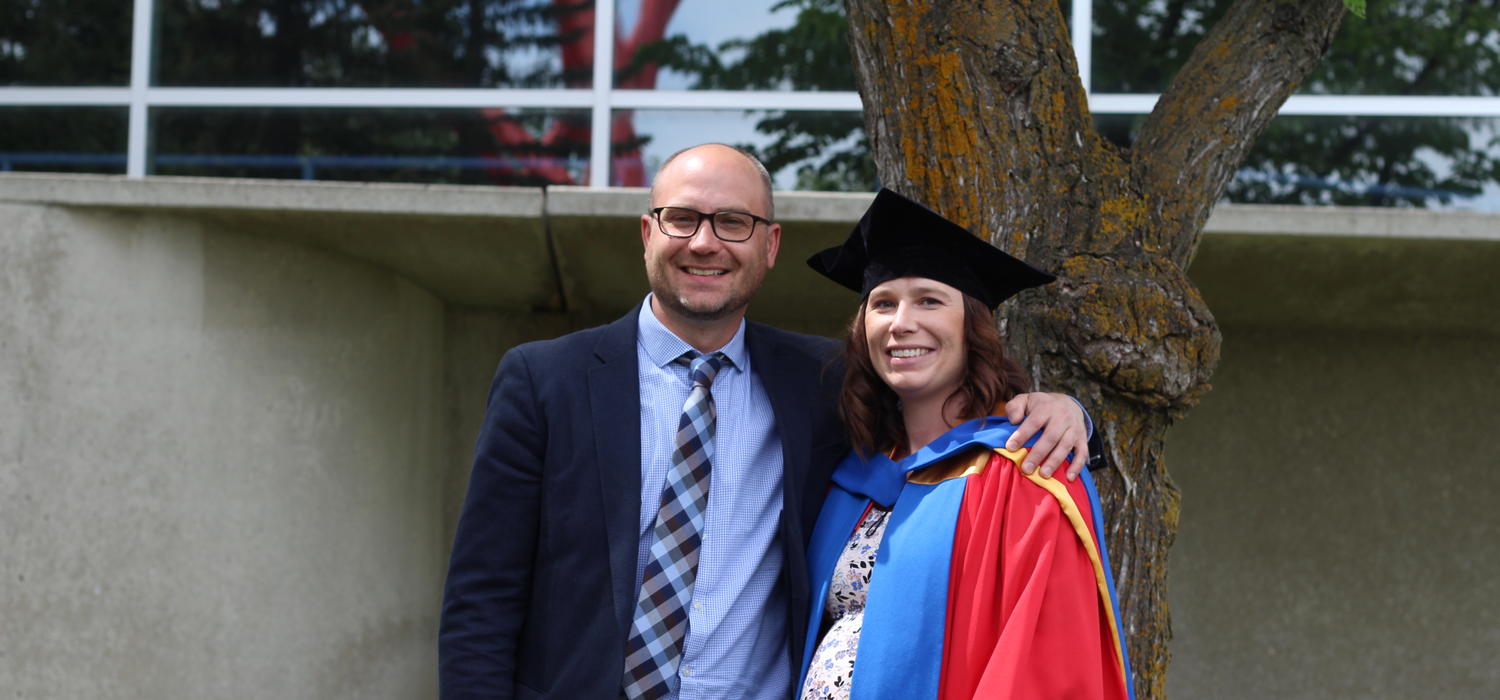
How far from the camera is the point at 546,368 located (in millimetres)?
2533

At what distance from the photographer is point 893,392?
252 cm

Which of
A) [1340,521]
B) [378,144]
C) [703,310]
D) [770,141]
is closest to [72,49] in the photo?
[378,144]

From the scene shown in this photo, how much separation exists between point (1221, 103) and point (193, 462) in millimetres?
4569

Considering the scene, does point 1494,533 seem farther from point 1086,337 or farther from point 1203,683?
point 1086,337

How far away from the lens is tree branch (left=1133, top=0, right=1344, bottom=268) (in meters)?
2.83

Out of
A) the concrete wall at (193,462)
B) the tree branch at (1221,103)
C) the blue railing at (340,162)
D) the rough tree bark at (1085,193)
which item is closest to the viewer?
the rough tree bark at (1085,193)

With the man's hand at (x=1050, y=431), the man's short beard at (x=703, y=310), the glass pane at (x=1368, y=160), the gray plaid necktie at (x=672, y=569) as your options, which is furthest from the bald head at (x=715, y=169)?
the glass pane at (x=1368, y=160)

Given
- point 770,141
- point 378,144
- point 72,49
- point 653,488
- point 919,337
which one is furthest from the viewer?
point 72,49

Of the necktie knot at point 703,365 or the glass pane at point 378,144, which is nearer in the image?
the necktie knot at point 703,365

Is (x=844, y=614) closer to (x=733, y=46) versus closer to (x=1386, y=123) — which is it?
(x=733, y=46)

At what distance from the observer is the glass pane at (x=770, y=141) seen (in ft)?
21.6

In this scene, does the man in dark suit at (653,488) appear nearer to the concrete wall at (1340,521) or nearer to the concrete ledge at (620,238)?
the concrete ledge at (620,238)

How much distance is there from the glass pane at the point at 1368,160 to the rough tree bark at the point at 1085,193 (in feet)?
12.6

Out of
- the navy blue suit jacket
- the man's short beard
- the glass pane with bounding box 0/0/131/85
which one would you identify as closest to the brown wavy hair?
the navy blue suit jacket
